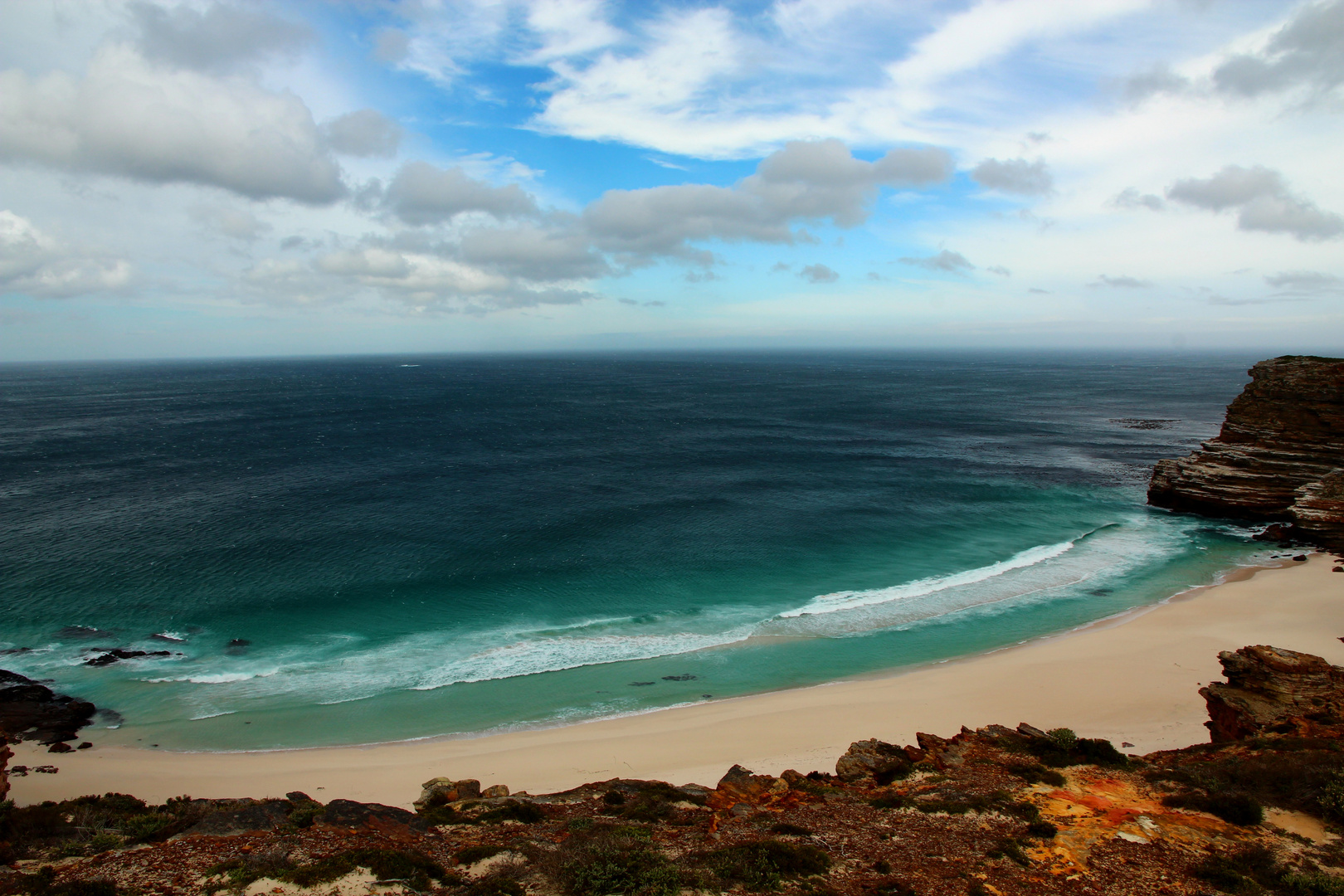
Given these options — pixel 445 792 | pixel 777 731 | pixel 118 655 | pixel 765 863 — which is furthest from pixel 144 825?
pixel 118 655

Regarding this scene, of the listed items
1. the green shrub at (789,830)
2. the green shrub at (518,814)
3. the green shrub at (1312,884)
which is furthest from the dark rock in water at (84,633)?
the green shrub at (1312,884)

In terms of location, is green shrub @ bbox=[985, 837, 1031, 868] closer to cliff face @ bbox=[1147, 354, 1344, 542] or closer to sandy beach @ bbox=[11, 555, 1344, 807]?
sandy beach @ bbox=[11, 555, 1344, 807]

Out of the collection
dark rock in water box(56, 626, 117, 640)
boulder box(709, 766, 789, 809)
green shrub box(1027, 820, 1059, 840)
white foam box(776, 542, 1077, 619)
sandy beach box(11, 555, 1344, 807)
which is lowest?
sandy beach box(11, 555, 1344, 807)

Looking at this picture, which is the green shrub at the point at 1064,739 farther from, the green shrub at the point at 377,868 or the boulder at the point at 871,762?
the green shrub at the point at 377,868

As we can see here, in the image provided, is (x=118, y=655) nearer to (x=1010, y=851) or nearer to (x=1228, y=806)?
(x=1010, y=851)

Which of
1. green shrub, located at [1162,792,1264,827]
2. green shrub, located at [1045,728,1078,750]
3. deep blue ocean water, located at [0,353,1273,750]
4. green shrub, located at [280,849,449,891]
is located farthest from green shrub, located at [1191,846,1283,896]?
deep blue ocean water, located at [0,353,1273,750]
